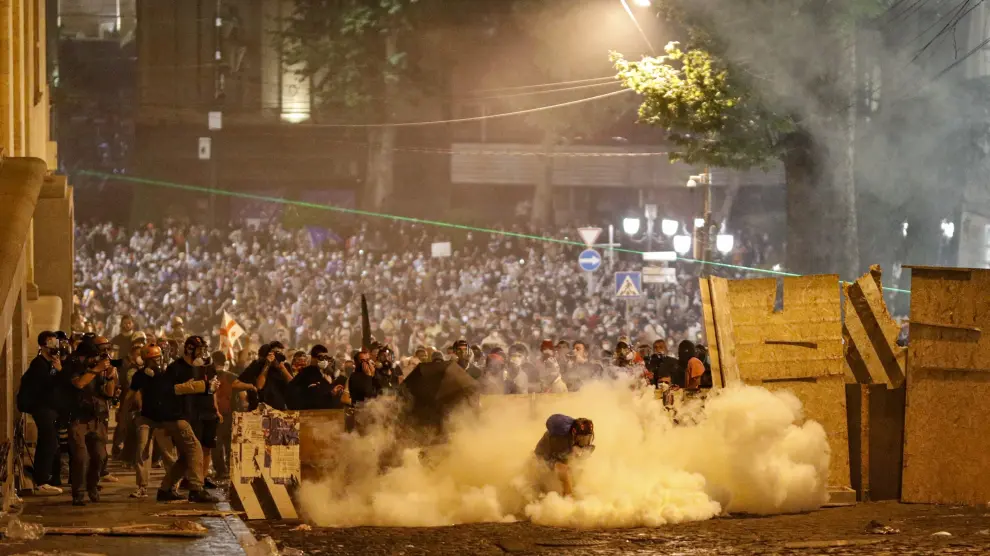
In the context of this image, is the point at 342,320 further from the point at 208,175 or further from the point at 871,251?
the point at 208,175

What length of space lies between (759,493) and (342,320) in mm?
17521

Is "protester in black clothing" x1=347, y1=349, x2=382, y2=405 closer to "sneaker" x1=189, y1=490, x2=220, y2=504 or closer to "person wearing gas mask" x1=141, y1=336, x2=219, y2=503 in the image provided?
"person wearing gas mask" x1=141, y1=336, x2=219, y2=503

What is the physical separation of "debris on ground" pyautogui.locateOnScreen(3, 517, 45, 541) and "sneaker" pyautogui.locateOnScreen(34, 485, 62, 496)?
300 centimetres

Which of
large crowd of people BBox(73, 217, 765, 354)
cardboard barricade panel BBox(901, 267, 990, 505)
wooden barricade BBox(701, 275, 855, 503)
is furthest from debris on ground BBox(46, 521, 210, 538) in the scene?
large crowd of people BBox(73, 217, 765, 354)

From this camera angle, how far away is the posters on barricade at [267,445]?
433 inches

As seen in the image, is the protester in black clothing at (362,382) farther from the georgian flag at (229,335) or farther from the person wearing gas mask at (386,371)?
the georgian flag at (229,335)

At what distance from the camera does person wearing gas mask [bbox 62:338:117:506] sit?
38.6ft

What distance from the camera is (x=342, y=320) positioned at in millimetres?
27844

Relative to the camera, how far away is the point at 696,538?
9.84 m

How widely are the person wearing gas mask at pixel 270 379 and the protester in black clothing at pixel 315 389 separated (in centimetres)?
18

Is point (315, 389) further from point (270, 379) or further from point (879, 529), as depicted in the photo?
point (879, 529)

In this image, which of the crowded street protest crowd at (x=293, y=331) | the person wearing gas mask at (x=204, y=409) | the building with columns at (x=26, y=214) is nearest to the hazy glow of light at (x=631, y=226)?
the crowded street protest crowd at (x=293, y=331)

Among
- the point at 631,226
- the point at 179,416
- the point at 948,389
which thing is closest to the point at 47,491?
the point at 179,416

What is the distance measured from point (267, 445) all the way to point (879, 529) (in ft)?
16.2
